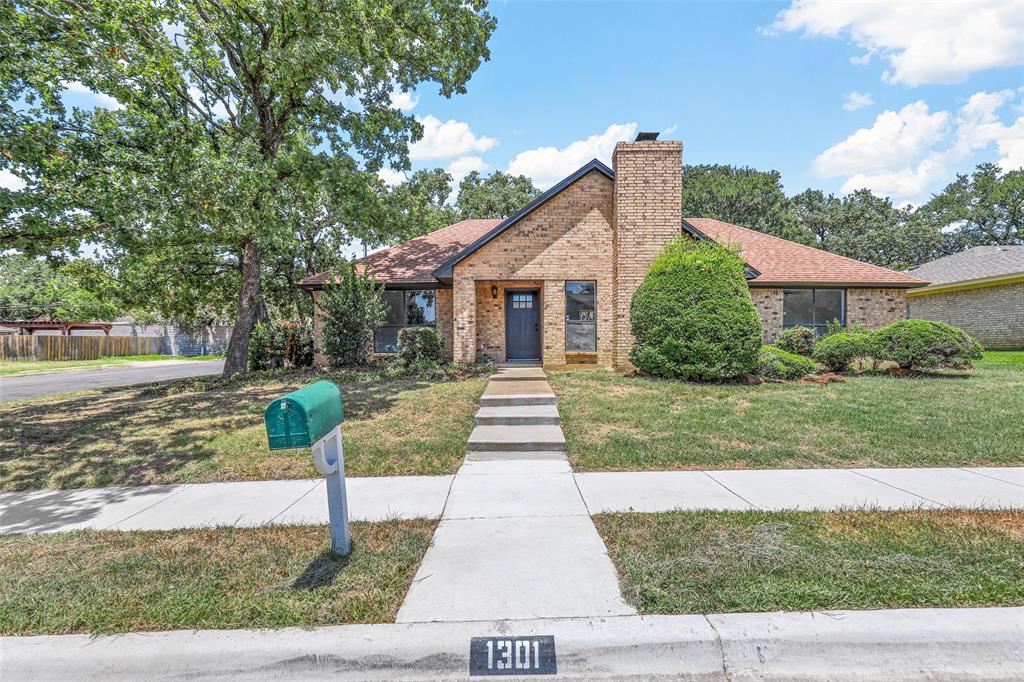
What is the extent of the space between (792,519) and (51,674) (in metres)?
4.83

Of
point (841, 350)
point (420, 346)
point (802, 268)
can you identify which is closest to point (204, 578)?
Result: point (420, 346)

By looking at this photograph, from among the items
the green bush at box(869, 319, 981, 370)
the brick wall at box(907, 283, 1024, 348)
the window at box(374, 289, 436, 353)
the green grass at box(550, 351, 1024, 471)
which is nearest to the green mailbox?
the green grass at box(550, 351, 1024, 471)

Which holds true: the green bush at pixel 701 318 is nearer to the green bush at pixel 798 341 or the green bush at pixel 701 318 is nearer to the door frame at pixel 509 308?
the door frame at pixel 509 308

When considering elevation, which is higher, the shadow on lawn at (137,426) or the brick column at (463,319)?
the brick column at (463,319)

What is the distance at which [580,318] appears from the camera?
12672 millimetres

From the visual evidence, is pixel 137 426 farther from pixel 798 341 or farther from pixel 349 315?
pixel 798 341

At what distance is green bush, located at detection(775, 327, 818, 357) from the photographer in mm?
13078

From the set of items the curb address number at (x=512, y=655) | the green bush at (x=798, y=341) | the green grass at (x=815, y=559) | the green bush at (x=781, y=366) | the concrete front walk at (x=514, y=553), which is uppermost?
the green bush at (x=798, y=341)

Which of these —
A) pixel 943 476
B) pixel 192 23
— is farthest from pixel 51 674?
pixel 192 23

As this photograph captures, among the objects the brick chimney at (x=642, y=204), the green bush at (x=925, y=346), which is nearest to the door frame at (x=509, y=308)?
the brick chimney at (x=642, y=204)

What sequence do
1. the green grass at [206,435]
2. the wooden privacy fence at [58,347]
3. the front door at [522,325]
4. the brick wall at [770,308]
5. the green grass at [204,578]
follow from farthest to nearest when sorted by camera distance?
the wooden privacy fence at [58,347] < the brick wall at [770,308] < the front door at [522,325] < the green grass at [206,435] < the green grass at [204,578]

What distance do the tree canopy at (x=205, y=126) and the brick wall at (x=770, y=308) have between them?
11.1 m

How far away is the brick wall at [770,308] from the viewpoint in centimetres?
1414

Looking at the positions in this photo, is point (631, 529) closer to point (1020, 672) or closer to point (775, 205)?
point (1020, 672)
